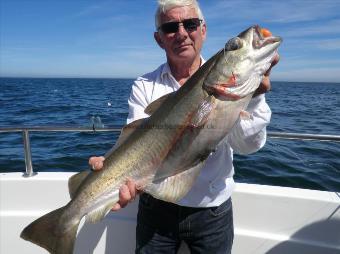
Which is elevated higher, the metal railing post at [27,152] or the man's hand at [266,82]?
the man's hand at [266,82]

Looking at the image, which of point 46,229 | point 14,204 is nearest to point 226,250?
point 46,229

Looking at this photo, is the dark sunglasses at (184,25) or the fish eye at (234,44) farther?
the dark sunglasses at (184,25)

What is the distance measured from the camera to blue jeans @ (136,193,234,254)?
297 cm

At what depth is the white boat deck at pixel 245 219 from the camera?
12.8 ft

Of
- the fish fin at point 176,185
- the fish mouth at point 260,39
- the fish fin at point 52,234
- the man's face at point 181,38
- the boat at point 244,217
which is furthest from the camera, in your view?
the boat at point 244,217

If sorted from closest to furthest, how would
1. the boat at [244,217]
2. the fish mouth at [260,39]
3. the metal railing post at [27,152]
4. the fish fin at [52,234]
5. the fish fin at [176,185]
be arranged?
the fish mouth at [260,39]
the fish fin at [176,185]
the fish fin at [52,234]
the boat at [244,217]
the metal railing post at [27,152]

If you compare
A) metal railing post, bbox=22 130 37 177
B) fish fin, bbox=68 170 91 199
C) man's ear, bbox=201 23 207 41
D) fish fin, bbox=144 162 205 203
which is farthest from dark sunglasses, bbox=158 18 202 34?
metal railing post, bbox=22 130 37 177

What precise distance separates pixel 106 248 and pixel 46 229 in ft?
5.03

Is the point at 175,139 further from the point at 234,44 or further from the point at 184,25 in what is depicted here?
the point at 184,25

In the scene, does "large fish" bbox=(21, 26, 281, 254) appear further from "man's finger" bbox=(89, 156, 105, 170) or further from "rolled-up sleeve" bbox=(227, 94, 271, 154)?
"rolled-up sleeve" bbox=(227, 94, 271, 154)

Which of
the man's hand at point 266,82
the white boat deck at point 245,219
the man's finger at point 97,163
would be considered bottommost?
the white boat deck at point 245,219

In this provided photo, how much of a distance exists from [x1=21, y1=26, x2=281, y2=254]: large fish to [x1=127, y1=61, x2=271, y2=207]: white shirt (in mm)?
244

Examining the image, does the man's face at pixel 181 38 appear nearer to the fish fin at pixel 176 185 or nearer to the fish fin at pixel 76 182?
the fish fin at pixel 176 185

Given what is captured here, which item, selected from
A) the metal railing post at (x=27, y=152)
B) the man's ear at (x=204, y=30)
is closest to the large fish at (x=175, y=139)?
the man's ear at (x=204, y=30)
